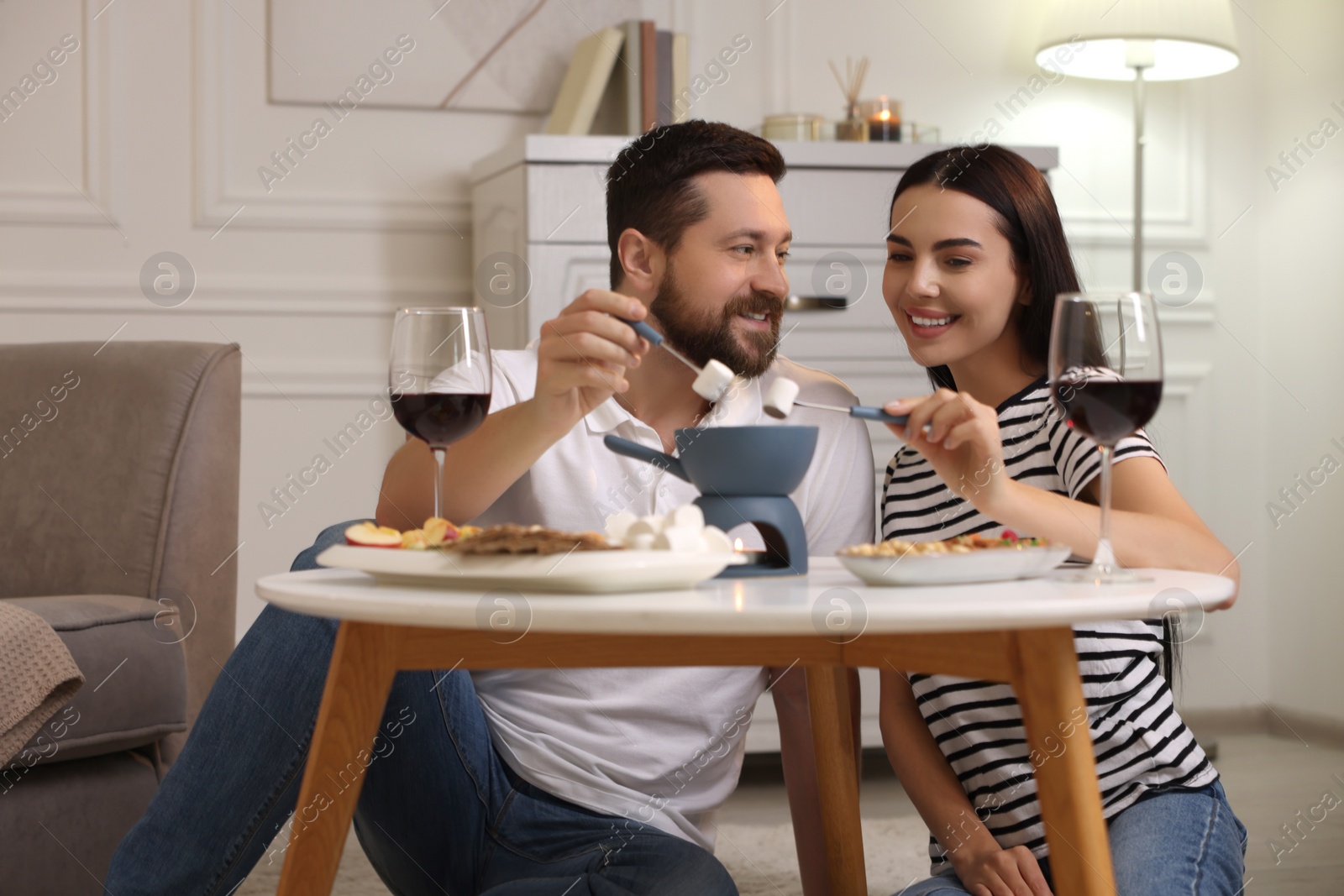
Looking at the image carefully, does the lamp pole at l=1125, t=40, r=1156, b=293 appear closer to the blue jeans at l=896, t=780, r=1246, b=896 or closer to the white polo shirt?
the white polo shirt

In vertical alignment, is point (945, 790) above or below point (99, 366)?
below

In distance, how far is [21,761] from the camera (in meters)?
1.56

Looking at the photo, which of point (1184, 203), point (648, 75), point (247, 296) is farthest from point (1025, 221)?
point (1184, 203)

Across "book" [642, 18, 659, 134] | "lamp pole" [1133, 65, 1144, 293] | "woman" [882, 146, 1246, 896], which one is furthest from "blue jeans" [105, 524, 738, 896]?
"lamp pole" [1133, 65, 1144, 293]

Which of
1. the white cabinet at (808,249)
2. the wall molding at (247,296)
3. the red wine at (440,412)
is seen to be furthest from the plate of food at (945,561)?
the wall molding at (247,296)

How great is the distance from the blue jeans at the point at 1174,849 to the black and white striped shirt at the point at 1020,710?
22mm

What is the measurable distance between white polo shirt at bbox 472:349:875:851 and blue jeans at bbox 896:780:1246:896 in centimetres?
27

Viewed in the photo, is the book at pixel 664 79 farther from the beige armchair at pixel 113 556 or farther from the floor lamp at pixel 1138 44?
the beige armchair at pixel 113 556

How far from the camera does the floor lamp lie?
2.79 metres

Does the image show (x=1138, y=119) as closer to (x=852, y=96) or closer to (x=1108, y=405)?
(x=852, y=96)

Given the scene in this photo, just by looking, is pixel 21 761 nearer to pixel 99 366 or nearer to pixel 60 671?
pixel 60 671

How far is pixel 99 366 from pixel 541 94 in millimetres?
1317

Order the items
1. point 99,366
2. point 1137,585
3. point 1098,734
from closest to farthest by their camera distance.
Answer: point 1137,585, point 1098,734, point 99,366

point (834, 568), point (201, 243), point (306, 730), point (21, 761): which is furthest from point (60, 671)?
point (201, 243)
